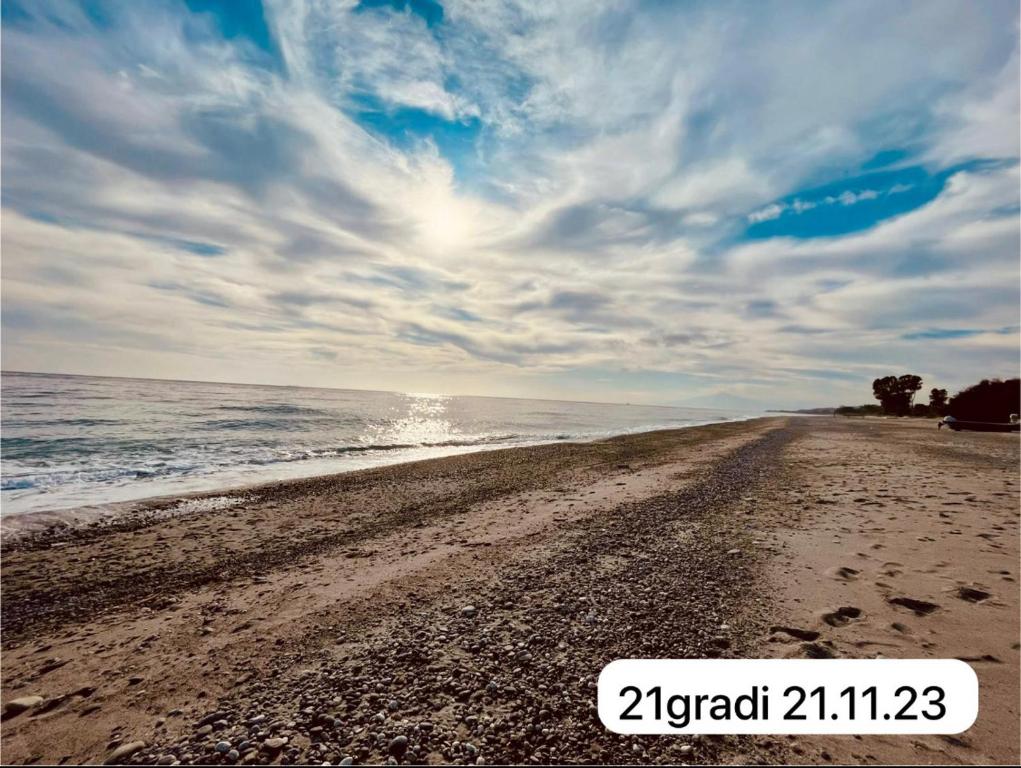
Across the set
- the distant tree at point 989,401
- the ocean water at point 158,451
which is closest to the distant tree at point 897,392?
the distant tree at point 989,401

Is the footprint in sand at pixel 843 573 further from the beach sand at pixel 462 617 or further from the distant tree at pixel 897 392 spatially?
the distant tree at pixel 897 392

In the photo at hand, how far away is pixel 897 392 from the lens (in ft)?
308

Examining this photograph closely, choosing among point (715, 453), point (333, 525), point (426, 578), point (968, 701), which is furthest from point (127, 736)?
point (715, 453)

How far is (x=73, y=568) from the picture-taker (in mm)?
8344

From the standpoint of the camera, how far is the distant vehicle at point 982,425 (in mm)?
42719

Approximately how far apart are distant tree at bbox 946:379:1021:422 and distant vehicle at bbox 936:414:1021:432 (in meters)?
2.33

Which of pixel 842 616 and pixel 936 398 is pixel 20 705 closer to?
pixel 842 616

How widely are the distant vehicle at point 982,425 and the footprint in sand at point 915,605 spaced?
179 feet

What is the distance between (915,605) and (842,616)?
1.21 metres

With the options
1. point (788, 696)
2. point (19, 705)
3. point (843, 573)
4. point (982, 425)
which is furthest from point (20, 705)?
point (982, 425)

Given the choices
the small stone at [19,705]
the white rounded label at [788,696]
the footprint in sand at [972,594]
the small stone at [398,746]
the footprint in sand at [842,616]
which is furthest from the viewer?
the footprint in sand at [972,594]

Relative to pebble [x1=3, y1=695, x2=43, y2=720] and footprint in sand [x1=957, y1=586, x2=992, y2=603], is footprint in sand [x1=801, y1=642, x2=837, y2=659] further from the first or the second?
pebble [x1=3, y1=695, x2=43, y2=720]

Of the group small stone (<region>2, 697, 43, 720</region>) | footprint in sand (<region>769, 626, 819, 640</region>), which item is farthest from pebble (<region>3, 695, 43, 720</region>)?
footprint in sand (<region>769, 626, 819, 640</region>)

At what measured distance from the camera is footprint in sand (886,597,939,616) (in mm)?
5910
